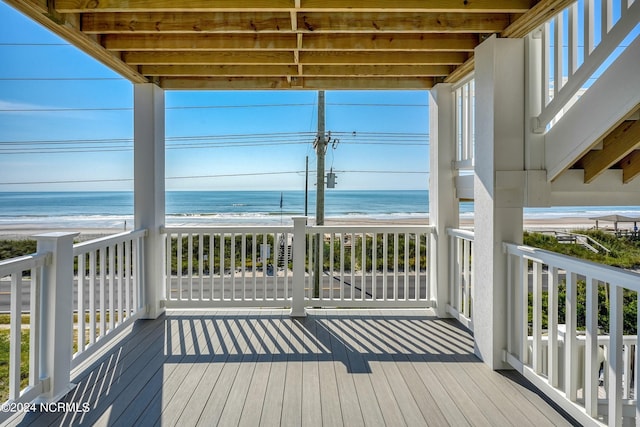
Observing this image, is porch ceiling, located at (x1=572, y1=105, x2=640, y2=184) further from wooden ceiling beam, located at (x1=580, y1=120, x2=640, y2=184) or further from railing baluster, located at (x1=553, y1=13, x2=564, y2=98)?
railing baluster, located at (x1=553, y1=13, x2=564, y2=98)

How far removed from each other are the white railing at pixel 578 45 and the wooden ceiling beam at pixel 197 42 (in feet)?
6.09

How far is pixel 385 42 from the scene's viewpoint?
3.26 meters

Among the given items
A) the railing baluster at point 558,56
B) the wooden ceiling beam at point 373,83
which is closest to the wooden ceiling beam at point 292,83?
the wooden ceiling beam at point 373,83

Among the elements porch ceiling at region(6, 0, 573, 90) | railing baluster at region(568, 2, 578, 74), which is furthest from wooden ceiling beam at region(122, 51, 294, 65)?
railing baluster at region(568, 2, 578, 74)

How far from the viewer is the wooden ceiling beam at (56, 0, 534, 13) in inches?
99.3

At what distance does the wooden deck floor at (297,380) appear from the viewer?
225 cm

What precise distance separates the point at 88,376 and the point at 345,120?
90.2 feet

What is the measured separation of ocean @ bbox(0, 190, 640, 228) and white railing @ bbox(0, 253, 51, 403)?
20.1 meters

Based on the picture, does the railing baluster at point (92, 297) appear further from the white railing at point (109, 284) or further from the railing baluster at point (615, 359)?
the railing baluster at point (615, 359)

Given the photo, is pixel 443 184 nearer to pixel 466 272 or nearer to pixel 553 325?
pixel 466 272

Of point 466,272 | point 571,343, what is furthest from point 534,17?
point 466,272

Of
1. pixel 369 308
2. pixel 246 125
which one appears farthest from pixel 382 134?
pixel 369 308

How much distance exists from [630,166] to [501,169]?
0.86 m

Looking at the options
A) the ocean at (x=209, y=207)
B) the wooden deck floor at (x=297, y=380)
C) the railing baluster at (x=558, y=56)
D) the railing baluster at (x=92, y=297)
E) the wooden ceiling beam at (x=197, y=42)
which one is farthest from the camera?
the ocean at (x=209, y=207)
